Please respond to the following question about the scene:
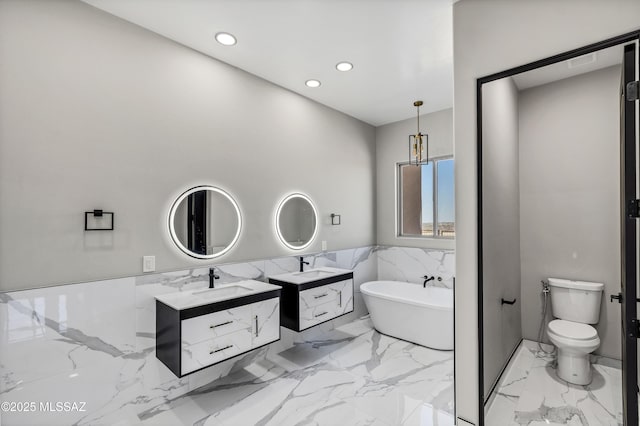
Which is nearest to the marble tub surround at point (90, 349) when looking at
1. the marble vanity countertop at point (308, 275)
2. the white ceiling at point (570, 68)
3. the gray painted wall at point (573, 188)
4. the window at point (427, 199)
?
the marble vanity countertop at point (308, 275)

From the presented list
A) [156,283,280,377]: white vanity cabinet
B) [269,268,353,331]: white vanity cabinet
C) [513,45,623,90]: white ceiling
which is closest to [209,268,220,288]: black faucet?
[156,283,280,377]: white vanity cabinet

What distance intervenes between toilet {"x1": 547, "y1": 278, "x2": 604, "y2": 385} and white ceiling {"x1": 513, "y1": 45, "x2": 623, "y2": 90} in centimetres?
112

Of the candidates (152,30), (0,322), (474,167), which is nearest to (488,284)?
(474,167)

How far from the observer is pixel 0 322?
5.47 feet

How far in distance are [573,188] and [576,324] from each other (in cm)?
73

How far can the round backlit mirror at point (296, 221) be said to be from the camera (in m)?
3.25

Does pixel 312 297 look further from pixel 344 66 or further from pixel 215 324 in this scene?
pixel 344 66

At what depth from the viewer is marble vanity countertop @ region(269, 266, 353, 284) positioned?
9.69 ft

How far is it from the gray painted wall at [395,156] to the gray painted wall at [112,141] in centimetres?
189

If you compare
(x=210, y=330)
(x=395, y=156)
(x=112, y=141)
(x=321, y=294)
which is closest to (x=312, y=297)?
(x=321, y=294)

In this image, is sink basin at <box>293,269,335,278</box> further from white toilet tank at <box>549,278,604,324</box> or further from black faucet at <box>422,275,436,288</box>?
white toilet tank at <box>549,278,604,324</box>

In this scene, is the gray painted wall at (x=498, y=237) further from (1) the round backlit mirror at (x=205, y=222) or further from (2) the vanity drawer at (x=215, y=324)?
(1) the round backlit mirror at (x=205, y=222)

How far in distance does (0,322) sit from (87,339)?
444 mm

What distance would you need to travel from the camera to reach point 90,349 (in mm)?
1963
